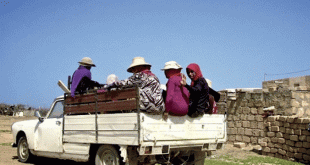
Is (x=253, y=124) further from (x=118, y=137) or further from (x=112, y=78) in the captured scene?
(x=118, y=137)

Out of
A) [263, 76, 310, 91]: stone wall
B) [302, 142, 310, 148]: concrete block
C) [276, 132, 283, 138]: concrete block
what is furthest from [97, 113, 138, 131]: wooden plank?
[263, 76, 310, 91]: stone wall

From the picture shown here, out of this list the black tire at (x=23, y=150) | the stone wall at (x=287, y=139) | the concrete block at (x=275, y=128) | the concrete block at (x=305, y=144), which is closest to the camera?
the black tire at (x=23, y=150)

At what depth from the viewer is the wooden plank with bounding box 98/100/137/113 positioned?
580cm

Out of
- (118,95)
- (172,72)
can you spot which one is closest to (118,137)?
(118,95)

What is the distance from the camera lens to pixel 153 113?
5.82 m

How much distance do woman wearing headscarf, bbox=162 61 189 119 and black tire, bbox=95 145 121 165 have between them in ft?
3.60

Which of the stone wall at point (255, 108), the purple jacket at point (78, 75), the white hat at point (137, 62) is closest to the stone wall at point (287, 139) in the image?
the stone wall at point (255, 108)

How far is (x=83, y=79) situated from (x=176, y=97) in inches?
88.8

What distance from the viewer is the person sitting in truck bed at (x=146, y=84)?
19.0 ft

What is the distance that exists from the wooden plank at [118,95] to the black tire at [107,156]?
866 millimetres

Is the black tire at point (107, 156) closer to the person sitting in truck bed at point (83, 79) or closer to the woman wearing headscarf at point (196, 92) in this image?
the person sitting in truck bed at point (83, 79)

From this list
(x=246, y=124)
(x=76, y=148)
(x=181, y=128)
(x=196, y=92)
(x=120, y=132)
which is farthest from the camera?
(x=246, y=124)

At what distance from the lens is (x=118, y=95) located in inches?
242

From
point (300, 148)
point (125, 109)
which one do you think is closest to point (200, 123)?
point (125, 109)
